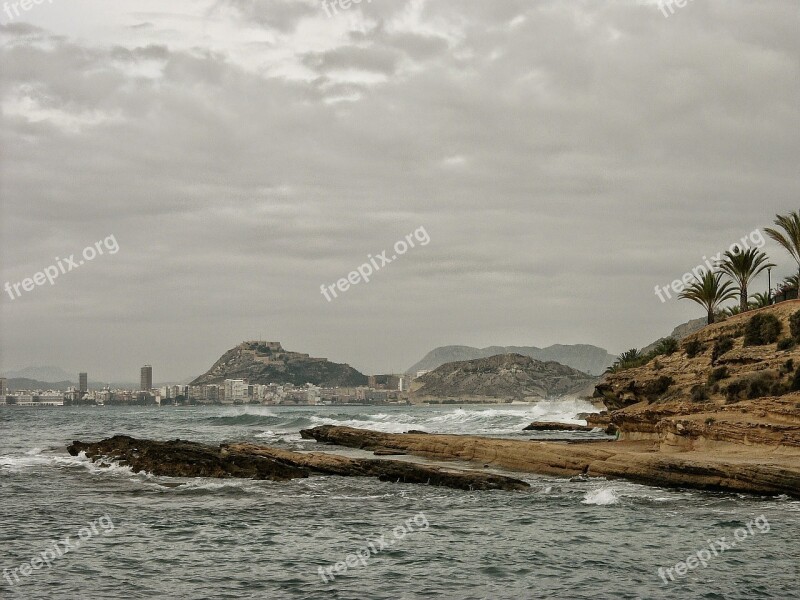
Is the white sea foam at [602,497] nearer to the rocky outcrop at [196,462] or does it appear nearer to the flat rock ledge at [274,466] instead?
Answer: the flat rock ledge at [274,466]

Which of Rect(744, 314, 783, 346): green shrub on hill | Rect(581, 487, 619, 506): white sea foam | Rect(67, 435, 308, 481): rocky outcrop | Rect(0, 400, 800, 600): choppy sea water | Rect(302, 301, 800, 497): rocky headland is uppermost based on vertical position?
Rect(744, 314, 783, 346): green shrub on hill

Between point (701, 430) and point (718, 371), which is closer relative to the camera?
point (701, 430)

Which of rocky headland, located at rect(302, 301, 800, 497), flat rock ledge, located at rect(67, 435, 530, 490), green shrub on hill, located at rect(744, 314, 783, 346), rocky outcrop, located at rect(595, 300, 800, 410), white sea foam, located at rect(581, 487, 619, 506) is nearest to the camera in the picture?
white sea foam, located at rect(581, 487, 619, 506)

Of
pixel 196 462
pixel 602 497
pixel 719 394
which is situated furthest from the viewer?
pixel 719 394

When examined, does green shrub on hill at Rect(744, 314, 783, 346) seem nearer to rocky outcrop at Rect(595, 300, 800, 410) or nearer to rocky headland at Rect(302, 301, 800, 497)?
rocky headland at Rect(302, 301, 800, 497)

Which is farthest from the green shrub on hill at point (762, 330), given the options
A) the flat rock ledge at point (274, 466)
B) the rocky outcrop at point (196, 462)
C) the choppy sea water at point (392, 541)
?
the rocky outcrop at point (196, 462)

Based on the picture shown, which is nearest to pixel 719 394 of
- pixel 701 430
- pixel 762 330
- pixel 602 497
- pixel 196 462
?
pixel 762 330

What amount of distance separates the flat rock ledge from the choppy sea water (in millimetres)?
1061

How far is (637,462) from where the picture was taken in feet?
99.5

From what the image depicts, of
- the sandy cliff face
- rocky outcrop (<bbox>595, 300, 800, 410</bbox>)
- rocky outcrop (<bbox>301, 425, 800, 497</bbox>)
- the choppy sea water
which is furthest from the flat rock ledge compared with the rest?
rocky outcrop (<bbox>595, 300, 800, 410</bbox>)

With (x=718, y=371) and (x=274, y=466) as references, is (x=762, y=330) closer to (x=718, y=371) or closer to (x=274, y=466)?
(x=718, y=371)

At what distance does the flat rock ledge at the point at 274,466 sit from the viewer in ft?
101

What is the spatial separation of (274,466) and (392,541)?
14937 mm

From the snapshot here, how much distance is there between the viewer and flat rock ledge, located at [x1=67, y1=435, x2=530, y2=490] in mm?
30828
